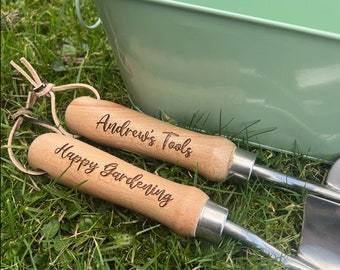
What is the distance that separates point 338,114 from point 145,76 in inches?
12.1

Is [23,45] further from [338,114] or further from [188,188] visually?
[338,114]

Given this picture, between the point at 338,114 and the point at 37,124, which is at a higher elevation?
the point at 338,114

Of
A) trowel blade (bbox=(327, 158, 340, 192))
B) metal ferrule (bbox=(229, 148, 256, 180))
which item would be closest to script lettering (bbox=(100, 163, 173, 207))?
metal ferrule (bbox=(229, 148, 256, 180))

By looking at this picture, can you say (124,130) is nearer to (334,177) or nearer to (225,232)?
(225,232)

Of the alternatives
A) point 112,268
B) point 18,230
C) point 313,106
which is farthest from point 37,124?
point 313,106

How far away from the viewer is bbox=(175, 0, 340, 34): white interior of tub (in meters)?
0.96

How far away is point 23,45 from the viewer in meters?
1.15

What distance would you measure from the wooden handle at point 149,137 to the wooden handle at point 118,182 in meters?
0.05

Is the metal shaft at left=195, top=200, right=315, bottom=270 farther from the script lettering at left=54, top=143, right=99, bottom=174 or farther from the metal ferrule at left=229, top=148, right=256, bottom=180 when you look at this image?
the script lettering at left=54, top=143, right=99, bottom=174

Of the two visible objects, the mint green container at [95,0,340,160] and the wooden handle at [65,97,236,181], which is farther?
the wooden handle at [65,97,236,181]

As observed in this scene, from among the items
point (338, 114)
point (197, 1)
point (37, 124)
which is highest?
point (197, 1)

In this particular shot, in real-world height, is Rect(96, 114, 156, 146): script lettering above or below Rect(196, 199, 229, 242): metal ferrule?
above

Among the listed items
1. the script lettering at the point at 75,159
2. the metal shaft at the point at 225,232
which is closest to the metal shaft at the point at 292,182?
the metal shaft at the point at 225,232

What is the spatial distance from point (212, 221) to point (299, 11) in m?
0.42
